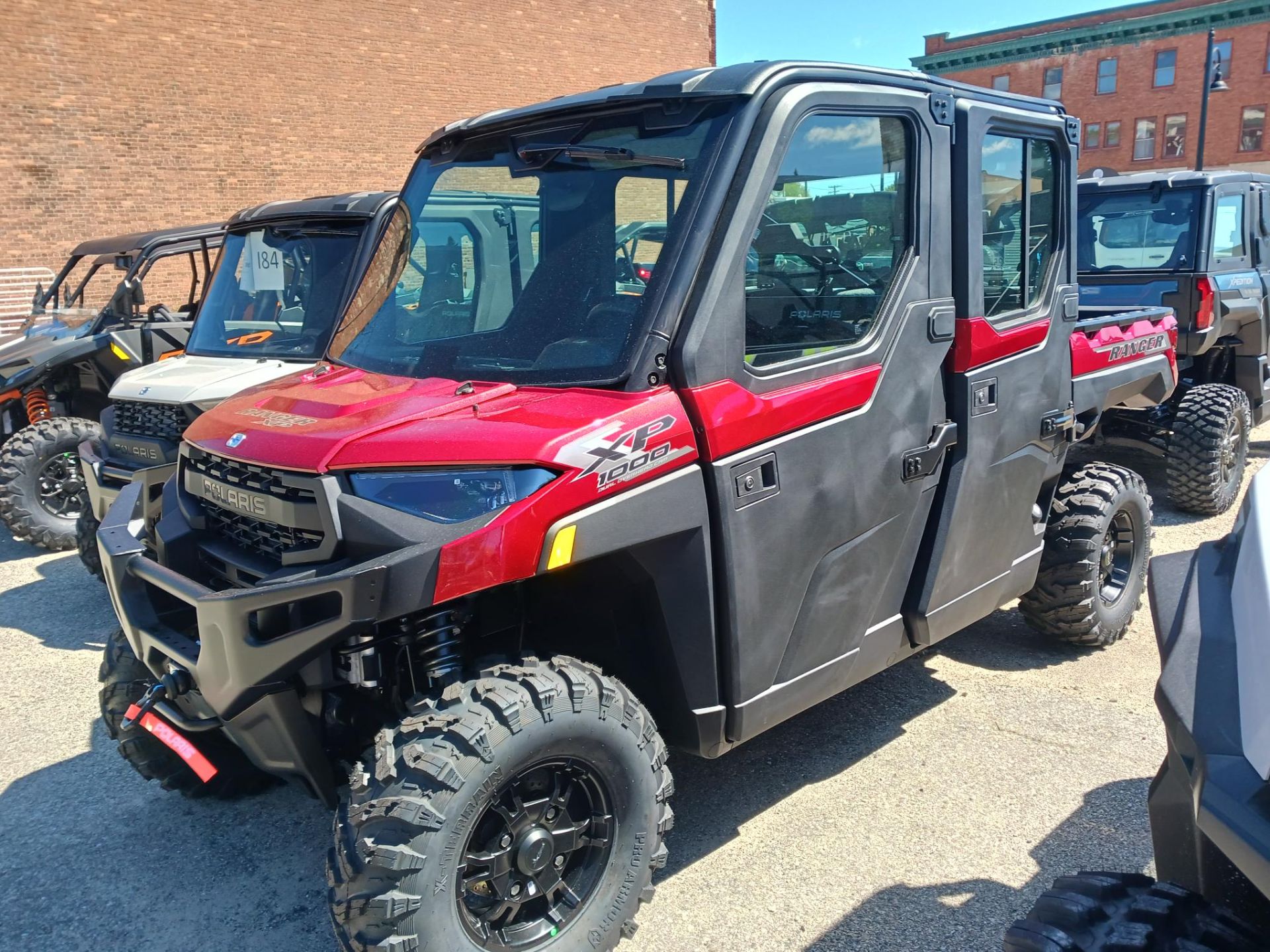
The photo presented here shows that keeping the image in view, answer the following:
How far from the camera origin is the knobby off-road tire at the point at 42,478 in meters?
6.88

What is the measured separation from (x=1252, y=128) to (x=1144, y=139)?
421cm

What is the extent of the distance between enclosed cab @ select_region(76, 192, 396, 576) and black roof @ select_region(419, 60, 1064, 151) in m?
2.82

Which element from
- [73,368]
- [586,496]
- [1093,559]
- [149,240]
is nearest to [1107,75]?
[149,240]

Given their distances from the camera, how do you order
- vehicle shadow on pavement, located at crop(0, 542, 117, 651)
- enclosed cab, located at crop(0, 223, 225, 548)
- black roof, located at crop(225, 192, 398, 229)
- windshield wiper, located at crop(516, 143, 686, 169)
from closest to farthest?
windshield wiper, located at crop(516, 143, 686, 169) < vehicle shadow on pavement, located at crop(0, 542, 117, 651) < black roof, located at crop(225, 192, 398, 229) < enclosed cab, located at crop(0, 223, 225, 548)

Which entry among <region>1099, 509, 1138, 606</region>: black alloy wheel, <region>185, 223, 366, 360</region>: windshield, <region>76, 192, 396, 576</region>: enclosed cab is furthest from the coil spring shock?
<region>185, 223, 366, 360</region>: windshield

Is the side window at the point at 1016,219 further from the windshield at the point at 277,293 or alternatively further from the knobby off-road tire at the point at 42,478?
the knobby off-road tire at the point at 42,478

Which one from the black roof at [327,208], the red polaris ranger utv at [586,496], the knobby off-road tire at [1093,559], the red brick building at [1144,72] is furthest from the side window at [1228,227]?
the red brick building at [1144,72]

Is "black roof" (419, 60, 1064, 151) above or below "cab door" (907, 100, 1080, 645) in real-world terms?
above

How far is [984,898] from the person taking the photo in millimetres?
2967

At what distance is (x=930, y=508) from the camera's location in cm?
344

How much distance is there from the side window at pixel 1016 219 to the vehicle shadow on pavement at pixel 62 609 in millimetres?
4808

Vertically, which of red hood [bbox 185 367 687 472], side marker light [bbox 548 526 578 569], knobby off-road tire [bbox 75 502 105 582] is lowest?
knobby off-road tire [bbox 75 502 105 582]

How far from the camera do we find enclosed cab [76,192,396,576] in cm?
572

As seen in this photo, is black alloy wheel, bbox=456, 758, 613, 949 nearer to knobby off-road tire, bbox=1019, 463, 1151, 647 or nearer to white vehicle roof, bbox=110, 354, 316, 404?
knobby off-road tire, bbox=1019, 463, 1151, 647
